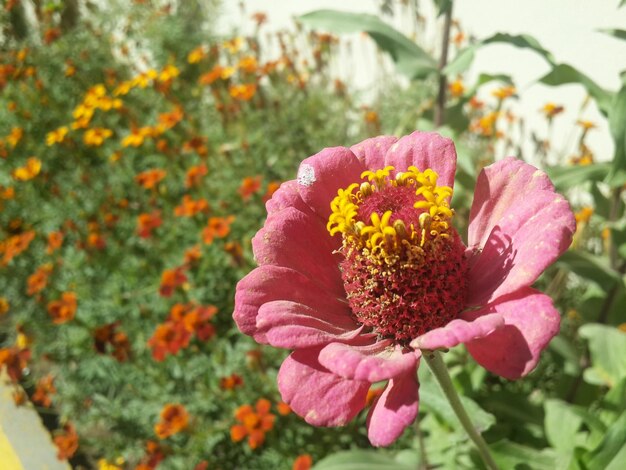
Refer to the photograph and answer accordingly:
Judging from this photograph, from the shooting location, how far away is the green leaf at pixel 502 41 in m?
1.31

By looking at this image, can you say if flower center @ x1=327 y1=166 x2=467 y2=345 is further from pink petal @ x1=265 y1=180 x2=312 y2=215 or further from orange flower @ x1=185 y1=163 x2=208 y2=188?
orange flower @ x1=185 y1=163 x2=208 y2=188

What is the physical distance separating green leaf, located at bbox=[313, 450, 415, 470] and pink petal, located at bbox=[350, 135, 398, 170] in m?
0.78

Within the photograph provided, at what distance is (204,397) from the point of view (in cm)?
199

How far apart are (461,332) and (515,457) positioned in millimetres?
700

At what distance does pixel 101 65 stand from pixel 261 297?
363cm

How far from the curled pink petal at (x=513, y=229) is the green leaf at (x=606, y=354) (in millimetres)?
743

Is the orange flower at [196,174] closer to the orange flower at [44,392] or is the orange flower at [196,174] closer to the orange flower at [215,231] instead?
the orange flower at [215,231]

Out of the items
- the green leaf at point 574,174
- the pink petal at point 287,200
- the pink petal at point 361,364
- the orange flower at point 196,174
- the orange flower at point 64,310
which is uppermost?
the pink petal at point 287,200

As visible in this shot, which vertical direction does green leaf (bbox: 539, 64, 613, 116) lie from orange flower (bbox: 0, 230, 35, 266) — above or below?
above

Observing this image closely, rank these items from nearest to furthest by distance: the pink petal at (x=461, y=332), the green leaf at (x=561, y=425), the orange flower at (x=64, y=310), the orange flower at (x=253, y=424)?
the pink petal at (x=461, y=332) → the green leaf at (x=561, y=425) → the orange flower at (x=253, y=424) → the orange flower at (x=64, y=310)

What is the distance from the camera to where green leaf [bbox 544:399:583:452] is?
49.1 inches

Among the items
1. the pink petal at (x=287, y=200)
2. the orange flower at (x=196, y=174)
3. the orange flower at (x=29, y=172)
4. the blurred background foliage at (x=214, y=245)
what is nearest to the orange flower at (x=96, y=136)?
the blurred background foliage at (x=214, y=245)

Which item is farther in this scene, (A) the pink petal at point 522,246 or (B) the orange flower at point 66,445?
(B) the orange flower at point 66,445

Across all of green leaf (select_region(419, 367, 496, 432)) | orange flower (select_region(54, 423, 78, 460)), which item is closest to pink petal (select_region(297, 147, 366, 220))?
green leaf (select_region(419, 367, 496, 432))
